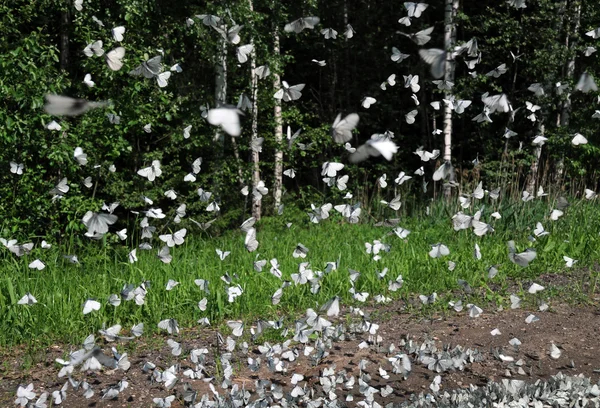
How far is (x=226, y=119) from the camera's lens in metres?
1.97

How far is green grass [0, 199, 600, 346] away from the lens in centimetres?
428

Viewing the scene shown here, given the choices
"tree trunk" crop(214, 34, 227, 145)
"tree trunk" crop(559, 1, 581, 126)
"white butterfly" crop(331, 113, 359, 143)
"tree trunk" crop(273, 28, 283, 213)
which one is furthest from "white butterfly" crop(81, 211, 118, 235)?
"tree trunk" crop(559, 1, 581, 126)

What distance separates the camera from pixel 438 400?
126 inches

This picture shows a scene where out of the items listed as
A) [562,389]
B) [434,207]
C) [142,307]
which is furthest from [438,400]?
[434,207]

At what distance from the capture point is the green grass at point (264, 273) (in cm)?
428

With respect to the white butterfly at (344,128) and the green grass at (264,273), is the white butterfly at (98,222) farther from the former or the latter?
the white butterfly at (344,128)

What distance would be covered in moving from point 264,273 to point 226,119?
3112 mm

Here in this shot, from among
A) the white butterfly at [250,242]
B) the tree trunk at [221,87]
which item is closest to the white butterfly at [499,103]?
the white butterfly at [250,242]

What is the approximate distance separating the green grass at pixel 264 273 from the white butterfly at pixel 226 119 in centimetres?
250

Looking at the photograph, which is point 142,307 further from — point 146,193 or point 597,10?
point 597,10

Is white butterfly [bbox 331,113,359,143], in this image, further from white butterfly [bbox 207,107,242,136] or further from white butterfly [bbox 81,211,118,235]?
white butterfly [bbox 81,211,118,235]

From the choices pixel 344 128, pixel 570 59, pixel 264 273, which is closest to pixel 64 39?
pixel 264 273

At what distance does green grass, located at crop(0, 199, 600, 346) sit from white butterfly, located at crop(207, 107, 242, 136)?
250cm

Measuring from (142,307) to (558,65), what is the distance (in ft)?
31.0
